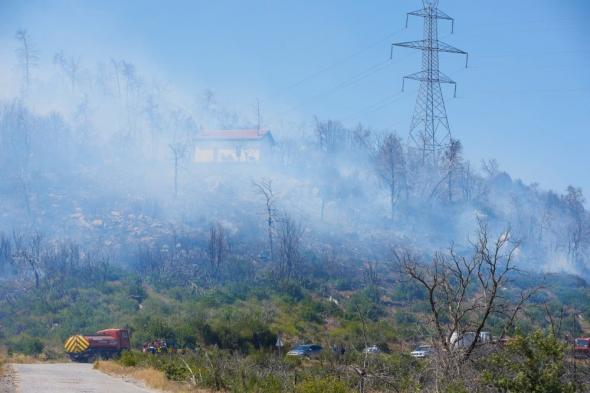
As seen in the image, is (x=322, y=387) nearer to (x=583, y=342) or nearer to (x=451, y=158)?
(x=583, y=342)

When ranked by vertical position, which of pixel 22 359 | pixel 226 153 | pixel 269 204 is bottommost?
pixel 22 359

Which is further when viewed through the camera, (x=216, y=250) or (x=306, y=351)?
(x=216, y=250)

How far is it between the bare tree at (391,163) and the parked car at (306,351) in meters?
43.4

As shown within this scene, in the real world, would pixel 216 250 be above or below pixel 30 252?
above

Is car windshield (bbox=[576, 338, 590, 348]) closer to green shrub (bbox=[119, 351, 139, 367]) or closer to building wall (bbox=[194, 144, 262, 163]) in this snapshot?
green shrub (bbox=[119, 351, 139, 367])

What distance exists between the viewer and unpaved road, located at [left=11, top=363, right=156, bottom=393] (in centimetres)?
2034

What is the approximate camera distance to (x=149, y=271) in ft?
179

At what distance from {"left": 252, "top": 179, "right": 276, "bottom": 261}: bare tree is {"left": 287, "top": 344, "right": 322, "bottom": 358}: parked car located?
22811mm

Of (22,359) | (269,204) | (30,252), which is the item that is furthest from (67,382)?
(269,204)

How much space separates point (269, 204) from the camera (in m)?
66.9

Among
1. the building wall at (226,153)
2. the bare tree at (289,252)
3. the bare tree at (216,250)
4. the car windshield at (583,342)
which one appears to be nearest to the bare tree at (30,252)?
the bare tree at (216,250)

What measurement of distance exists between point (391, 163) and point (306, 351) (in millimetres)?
44698

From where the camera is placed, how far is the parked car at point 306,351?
34312mm

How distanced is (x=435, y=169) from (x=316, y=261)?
24907 millimetres
